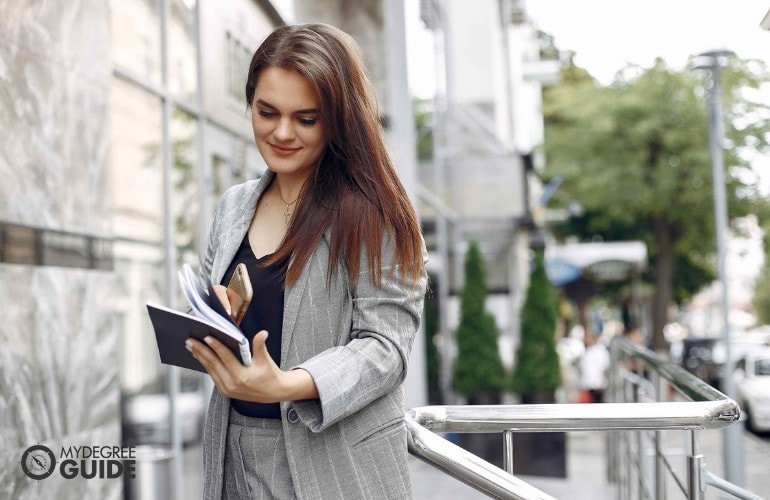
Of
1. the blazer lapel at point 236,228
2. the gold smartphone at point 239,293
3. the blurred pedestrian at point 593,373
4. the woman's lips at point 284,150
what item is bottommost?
the blurred pedestrian at point 593,373

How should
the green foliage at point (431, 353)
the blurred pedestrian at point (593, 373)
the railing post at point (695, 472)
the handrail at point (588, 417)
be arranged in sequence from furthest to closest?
1. the blurred pedestrian at point (593, 373)
2. the green foliage at point (431, 353)
3. the railing post at point (695, 472)
4. the handrail at point (588, 417)

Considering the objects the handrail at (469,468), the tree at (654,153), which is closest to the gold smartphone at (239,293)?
the handrail at (469,468)

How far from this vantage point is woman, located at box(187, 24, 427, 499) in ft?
6.29

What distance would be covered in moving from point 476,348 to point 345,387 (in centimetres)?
1202

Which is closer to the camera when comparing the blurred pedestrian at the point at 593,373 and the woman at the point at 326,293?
the woman at the point at 326,293

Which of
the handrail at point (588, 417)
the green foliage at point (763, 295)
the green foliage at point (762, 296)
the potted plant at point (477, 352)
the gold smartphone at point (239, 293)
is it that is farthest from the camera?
the green foliage at point (763, 295)

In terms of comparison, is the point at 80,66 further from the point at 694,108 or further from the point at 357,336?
the point at 694,108

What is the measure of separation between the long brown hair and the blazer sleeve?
0.02m

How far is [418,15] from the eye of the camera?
514 inches

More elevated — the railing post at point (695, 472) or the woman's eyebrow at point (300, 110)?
the woman's eyebrow at point (300, 110)

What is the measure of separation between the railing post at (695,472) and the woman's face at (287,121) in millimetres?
1361

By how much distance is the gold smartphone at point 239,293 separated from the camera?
183 centimetres

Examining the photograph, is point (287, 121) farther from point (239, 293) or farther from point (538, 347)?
point (538, 347)

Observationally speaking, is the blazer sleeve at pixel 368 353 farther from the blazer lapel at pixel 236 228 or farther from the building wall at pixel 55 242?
the building wall at pixel 55 242
